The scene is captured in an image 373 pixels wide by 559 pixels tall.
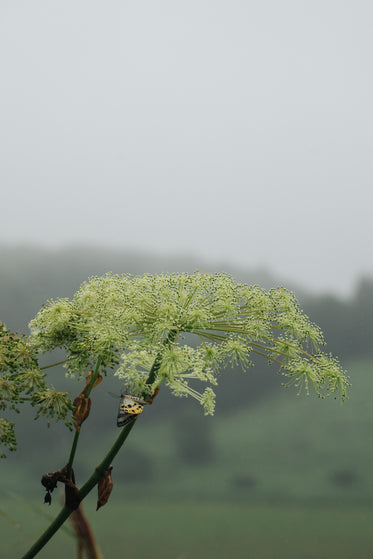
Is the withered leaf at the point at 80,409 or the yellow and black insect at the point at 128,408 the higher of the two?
the yellow and black insect at the point at 128,408

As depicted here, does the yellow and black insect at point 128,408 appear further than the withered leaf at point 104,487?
No

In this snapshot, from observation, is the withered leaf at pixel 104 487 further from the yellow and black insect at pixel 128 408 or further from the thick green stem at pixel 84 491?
the yellow and black insect at pixel 128 408

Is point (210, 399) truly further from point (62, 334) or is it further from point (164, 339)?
point (62, 334)

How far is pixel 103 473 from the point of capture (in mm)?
1944

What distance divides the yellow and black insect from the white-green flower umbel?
3 centimetres

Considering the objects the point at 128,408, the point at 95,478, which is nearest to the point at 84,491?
the point at 95,478

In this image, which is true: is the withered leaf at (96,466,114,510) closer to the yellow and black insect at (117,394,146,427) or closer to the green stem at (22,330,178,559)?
the green stem at (22,330,178,559)

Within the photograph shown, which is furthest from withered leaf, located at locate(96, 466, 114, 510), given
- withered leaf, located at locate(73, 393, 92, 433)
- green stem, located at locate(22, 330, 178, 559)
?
withered leaf, located at locate(73, 393, 92, 433)

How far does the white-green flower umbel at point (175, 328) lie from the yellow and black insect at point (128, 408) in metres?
0.03

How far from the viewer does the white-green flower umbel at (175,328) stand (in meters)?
1.85

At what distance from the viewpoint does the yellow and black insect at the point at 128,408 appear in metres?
1.86

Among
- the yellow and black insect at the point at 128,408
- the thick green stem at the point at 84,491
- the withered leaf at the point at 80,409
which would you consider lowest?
the thick green stem at the point at 84,491

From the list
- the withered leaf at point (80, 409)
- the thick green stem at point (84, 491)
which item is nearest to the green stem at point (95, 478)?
the thick green stem at point (84, 491)

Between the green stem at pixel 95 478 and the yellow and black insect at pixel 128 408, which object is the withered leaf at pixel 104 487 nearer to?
the green stem at pixel 95 478
